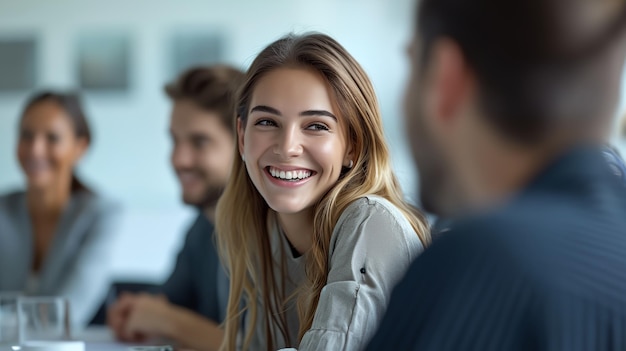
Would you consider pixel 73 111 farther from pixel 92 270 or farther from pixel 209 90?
pixel 209 90

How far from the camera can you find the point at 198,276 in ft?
9.41

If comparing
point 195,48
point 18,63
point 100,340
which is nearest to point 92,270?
point 100,340

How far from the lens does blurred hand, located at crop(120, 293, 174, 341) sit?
2.40m

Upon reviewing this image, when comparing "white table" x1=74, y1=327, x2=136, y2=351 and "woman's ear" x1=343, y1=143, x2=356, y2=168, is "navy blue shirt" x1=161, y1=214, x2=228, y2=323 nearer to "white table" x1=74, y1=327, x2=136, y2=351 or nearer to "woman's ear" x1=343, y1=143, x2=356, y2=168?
"white table" x1=74, y1=327, x2=136, y2=351

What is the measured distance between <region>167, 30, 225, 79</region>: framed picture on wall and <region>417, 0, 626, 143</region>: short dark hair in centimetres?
501

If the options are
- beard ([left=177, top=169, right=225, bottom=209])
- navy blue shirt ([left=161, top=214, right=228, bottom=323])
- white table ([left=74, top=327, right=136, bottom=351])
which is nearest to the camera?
white table ([left=74, top=327, right=136, bottom=351])

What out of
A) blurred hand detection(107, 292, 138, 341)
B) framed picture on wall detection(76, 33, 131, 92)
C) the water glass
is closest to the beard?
blurred hand detection(107, 292, 138, 341)

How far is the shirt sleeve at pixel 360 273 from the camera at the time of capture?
1.39 metres

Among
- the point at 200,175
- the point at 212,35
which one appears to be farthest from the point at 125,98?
the point at 200,175

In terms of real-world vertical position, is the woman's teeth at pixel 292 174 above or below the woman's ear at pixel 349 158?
below

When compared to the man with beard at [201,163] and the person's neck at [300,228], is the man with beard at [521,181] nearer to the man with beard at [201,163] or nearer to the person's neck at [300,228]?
the person's neck at [300,228]

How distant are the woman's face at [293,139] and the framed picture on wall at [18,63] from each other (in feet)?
14.5

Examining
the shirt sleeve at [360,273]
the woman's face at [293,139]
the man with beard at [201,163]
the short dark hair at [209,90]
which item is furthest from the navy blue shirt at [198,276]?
the shirt sleeve at [360,273]

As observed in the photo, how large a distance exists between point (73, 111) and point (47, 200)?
1.32 feet
